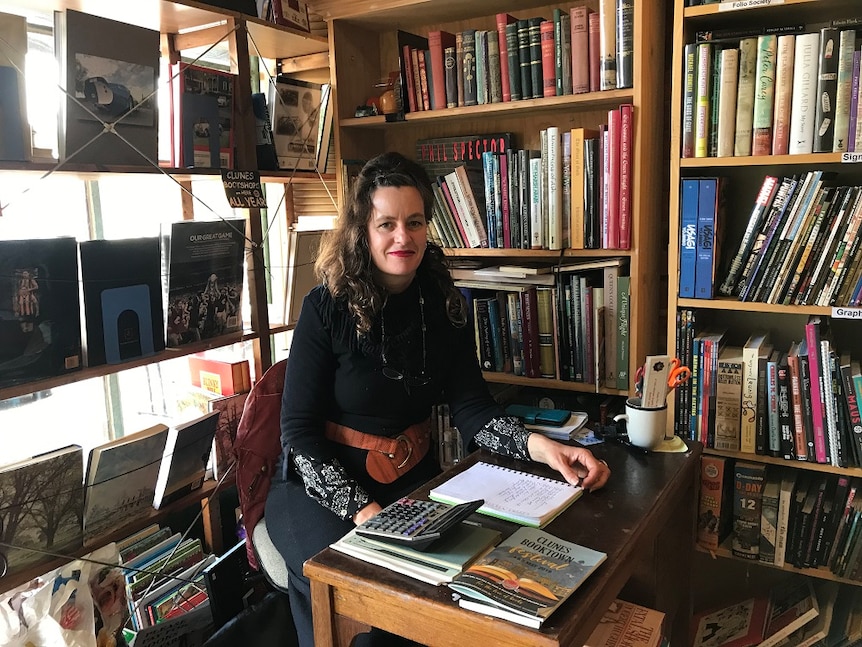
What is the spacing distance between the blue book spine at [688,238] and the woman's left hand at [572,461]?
1.65ft

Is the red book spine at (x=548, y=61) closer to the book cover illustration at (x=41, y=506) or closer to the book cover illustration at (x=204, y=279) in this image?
the book cover illustration at (x=204, y=279)

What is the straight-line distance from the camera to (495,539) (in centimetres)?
113

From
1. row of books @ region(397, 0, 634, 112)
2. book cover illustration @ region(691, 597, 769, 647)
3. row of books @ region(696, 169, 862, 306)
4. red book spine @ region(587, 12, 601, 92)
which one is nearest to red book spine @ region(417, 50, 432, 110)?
row of books @ region(397, 0, 634, 112)

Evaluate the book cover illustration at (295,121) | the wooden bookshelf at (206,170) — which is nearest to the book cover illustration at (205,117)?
the wooden bookshelf at (206,170)

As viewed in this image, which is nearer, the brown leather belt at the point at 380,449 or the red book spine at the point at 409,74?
the brown leather belt at the point at 380,449

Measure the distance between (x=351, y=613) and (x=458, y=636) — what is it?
20 centimetres

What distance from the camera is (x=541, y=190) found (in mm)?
1844

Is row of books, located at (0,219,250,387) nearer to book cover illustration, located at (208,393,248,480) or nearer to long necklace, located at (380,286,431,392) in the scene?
book cover illustration, located at (208,393,248,480)

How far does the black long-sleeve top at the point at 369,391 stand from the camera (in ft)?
5.06

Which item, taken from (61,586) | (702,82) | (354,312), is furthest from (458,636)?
(702,82)

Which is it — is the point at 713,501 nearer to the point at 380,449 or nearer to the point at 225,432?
the point at 380,449

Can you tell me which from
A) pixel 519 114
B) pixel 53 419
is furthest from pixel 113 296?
pixel 519 114

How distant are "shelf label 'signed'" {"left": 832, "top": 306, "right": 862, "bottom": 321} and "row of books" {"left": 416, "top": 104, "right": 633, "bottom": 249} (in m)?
0.48

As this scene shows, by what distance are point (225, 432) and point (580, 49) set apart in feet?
4.44
